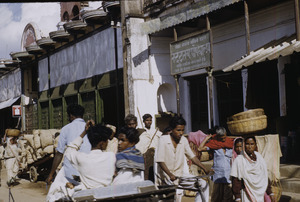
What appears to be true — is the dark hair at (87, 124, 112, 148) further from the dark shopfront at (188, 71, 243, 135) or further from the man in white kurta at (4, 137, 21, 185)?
the man in white kurta at (4, 137, 21, 185)

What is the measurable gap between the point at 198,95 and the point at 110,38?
16.0 ft

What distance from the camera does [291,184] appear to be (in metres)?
7.69

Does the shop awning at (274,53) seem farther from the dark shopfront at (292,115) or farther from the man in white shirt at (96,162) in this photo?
the man in white shirt at (96,162)

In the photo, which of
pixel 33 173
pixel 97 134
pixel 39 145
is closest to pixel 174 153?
pixel 97 134

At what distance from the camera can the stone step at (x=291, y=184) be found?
7591 millimetres

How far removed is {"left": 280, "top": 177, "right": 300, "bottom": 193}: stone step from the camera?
7591mm

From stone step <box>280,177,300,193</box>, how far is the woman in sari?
2.46 m

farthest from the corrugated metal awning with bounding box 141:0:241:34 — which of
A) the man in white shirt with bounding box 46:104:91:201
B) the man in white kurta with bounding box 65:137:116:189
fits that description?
the man in white kurta with bounding box 65:137:116:189

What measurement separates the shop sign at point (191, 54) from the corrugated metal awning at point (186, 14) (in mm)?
575

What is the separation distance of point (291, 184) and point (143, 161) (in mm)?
4276

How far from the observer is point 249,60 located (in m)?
8.97

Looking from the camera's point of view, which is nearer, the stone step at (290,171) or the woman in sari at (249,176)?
the woman in sari at (249,176)

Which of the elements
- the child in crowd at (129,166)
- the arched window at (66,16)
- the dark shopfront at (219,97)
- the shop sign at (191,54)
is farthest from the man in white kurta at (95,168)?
the arched window at (66,16)

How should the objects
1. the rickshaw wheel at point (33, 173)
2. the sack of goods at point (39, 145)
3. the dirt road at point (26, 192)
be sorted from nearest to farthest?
the dirt road at point (26, 192) < the sack of goods at point (39, 145) < the rickshaw wheel at point (33, 173)
